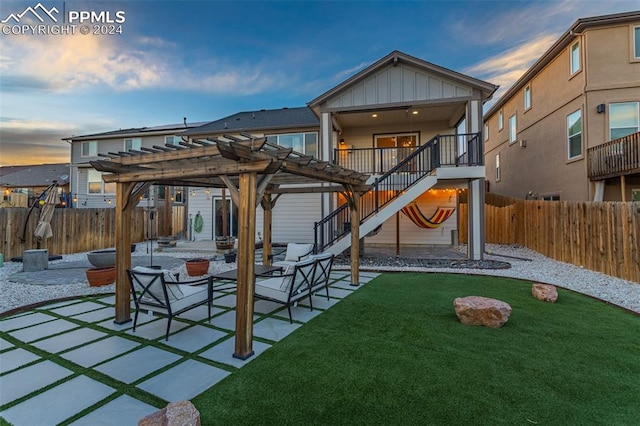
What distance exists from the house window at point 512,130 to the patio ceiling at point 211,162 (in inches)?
640

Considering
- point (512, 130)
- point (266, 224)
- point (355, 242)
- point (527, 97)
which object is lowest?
point (355, 242)

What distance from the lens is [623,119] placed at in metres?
10.7

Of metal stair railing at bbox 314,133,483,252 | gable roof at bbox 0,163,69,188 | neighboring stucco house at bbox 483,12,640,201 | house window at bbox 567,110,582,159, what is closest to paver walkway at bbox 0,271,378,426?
metal stair railing at bbox 314,133,483,252

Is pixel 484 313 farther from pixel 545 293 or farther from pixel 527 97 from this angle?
pixel 527 97

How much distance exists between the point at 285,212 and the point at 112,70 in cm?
823

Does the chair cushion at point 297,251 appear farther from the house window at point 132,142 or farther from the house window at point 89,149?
the house window at point 89,149

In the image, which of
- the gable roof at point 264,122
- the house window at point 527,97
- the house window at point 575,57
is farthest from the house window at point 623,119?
the gable roof at point 264,122

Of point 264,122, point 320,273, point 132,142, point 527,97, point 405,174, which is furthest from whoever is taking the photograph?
point 132,142

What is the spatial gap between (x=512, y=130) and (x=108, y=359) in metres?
20.7

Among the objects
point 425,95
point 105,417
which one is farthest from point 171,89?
point 105,417

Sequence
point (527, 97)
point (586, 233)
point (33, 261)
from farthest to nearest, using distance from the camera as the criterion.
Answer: point (527, 97) → point (33, 261) → point (586, 233)

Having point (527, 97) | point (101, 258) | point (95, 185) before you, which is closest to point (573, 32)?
point (527, 97)

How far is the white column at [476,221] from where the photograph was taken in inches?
381

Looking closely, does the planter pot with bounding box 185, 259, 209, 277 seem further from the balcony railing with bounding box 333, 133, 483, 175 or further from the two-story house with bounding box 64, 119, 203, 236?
the two-story house with bounding box 64, 119, 203, 236
